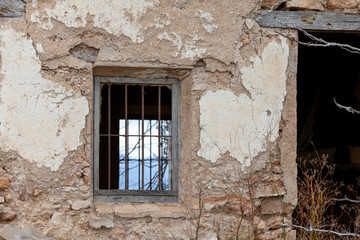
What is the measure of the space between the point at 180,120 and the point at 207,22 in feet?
2.77

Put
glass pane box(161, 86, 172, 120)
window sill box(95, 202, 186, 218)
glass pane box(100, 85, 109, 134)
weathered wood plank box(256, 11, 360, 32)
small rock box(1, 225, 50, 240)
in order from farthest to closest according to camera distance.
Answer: glass pane box(161, 86, 172, 120), glass pane box(100, 85, 109, 134), weathered wood plank box(256, 11, 360, 32), window sill box(95, 202, 186, 218), small rock box(1, 225, 50, 240)

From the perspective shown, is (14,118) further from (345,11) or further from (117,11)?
(345,11)

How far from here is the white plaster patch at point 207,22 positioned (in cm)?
454

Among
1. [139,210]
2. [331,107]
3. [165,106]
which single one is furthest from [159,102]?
[331,107]

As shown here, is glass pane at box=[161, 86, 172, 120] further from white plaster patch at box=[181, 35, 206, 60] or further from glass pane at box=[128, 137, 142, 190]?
white plaster patch at box=[181, 35, 206, 60]

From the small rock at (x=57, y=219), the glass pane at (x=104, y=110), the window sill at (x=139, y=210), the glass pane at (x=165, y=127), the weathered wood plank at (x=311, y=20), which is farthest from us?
the glass pane at (x=165, y=127)

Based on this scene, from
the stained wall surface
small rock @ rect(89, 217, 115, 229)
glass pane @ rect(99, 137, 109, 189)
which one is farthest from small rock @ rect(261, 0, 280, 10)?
glass pane @ rect(99, 137, 109, 189)

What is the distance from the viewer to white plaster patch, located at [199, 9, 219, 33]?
454cm

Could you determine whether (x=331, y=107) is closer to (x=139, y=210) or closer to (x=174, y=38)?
(x=174, y=38)

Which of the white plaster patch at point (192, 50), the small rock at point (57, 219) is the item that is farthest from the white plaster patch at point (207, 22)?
the small rock at point (57, 219)

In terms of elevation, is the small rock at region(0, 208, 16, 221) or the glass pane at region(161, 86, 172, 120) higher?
the glass pane at region(161, 86, 172, 120)

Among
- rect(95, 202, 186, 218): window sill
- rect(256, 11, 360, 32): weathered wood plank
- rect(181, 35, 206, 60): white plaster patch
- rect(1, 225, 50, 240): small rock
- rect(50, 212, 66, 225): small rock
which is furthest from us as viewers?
rect(256, 11, 360, 32): weathered wood plank

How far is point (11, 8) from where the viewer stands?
4238mm

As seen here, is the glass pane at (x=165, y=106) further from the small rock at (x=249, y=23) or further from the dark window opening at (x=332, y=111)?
the small rock at (x=249, y=23)
